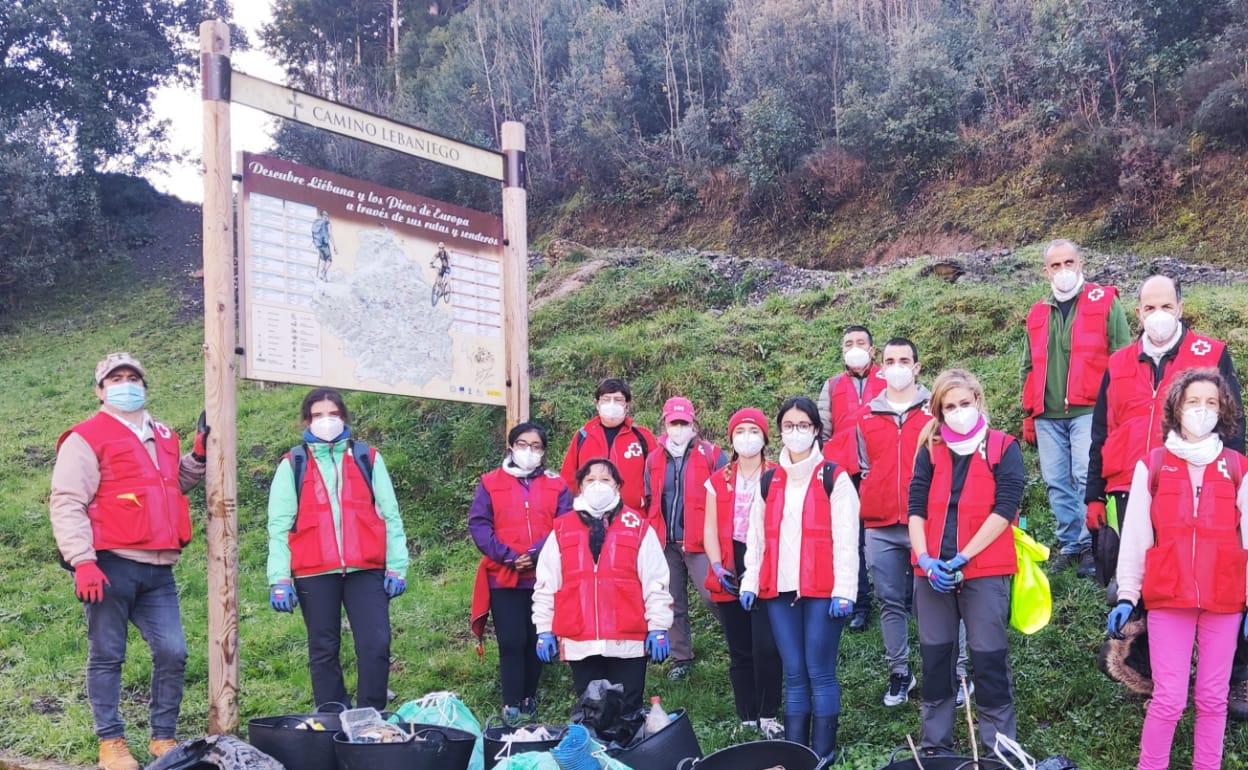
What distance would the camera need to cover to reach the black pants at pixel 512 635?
6109 millimetres

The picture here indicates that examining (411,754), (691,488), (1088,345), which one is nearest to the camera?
(411,754)

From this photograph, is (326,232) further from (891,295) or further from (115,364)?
(891,295)

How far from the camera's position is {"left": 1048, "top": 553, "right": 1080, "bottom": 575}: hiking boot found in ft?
21.7

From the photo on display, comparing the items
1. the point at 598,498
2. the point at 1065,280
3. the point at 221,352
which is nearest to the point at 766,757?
the point at 598,498

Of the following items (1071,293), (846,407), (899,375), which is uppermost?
(1071,293)

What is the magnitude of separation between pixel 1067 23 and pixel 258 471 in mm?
16411

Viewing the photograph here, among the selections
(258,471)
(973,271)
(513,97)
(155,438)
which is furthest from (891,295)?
(513,97)

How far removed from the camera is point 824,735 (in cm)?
489

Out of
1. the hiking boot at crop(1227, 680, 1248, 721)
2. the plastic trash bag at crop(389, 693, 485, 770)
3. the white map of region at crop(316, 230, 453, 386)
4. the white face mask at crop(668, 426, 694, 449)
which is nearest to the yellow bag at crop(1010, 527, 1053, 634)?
the hiking boot at crop(1227, 680, 1248, 721)

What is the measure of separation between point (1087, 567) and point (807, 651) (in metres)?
2.55

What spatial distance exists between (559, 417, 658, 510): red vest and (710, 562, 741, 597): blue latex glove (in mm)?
1070

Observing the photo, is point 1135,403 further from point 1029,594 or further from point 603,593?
point 603,593

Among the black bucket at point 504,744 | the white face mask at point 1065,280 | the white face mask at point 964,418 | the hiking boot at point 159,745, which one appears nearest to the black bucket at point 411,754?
the black bucket at point 504,744

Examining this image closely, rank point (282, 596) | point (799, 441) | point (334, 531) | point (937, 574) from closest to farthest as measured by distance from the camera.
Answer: point (937, 574)
point (799, 441)
point (282, 596)
point (334, 531)
